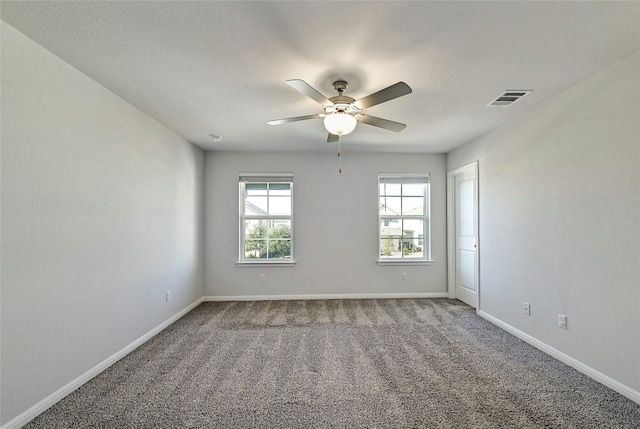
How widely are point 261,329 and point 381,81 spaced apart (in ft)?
9.17

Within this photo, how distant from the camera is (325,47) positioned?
1804 millimetres

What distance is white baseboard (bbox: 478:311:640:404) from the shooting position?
1961mm

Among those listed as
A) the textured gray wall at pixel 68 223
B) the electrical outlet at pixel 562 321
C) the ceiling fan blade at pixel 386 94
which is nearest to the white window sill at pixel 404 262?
the electrical outlet at pixel 562 321

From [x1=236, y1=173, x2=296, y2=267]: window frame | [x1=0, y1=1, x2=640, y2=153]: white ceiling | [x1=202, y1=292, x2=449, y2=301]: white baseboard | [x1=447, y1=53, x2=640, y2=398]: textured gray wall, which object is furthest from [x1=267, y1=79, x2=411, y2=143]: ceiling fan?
[x1=202, y1=292, x2=449, y2=301]: white baseboard

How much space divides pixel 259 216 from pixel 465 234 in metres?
3.13

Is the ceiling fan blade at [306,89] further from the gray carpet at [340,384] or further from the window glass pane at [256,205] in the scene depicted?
the window glass pane at [256,205]

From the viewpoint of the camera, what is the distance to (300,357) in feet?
8.44

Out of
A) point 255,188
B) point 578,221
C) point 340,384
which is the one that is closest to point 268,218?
point 255,188

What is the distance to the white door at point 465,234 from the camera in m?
3.98

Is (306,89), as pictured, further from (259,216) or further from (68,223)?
(259,216)

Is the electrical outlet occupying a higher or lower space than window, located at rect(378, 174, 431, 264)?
lower

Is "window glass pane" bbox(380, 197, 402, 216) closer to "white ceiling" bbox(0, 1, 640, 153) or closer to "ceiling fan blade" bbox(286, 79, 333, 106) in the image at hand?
"white ceiling" bbox(0, 1, 640, 153)

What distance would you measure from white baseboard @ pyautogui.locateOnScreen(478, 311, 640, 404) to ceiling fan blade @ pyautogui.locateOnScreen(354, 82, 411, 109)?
2.51 meters

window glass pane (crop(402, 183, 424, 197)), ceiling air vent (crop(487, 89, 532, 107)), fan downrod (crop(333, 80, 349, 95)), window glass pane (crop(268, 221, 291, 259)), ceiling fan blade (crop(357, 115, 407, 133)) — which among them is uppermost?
ceiling air vent (crop(487, 89, 532, 107))
